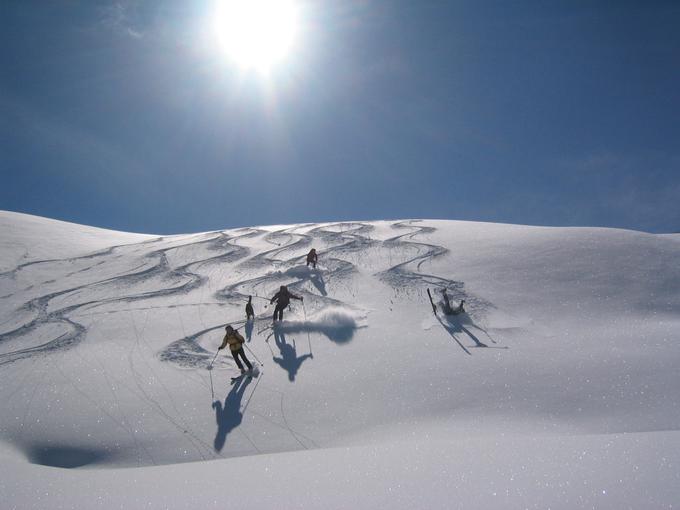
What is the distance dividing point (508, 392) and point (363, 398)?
2411 mm

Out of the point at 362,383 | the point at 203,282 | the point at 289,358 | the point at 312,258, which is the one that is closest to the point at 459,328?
the point at 362,383

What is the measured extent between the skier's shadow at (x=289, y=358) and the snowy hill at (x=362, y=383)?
0.06 meters

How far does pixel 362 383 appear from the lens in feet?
23.4

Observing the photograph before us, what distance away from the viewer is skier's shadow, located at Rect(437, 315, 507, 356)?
8242mm

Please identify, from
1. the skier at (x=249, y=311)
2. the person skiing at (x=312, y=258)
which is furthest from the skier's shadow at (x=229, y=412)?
the person skiing at (x=312, y=258)

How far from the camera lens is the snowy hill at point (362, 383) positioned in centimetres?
422

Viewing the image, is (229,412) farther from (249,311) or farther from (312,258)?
(312,258)

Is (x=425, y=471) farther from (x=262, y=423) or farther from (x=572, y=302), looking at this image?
(x=572, y=302)

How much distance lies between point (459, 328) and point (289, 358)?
162 inches

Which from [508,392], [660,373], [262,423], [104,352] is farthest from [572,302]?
[104,352]

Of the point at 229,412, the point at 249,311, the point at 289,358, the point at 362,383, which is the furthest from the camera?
the point at 249,311

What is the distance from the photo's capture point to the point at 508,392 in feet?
20.6

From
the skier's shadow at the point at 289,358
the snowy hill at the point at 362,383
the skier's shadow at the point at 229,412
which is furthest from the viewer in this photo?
the skier's shadow at the point at 289,358

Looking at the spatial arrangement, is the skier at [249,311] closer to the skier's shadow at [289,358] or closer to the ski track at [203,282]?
the ski track at [203,282]
